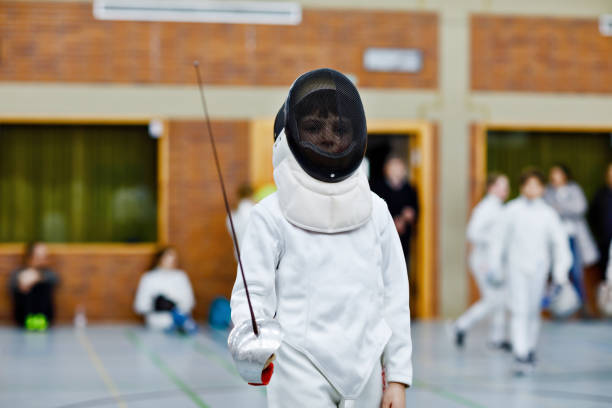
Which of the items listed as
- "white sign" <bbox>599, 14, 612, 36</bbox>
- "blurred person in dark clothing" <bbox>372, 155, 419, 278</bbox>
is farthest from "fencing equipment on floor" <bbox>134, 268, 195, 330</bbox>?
"white sign" <bbox>599, 14, 612, 36</bbox>

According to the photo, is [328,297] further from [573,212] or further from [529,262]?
[573,212]

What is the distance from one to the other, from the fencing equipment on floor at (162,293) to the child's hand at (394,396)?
8792mm

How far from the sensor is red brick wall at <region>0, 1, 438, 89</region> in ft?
40.5

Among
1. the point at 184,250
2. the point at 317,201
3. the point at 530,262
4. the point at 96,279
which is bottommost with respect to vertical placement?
the point at 96,279

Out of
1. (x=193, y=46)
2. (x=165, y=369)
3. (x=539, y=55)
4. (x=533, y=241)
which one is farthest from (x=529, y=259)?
(x=193, y=46)

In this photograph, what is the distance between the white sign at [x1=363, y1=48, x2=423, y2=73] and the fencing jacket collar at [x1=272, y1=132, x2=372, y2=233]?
32.6 ft

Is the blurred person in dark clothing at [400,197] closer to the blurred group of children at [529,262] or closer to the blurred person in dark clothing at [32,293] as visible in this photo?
the blurred group of children at [529,262]

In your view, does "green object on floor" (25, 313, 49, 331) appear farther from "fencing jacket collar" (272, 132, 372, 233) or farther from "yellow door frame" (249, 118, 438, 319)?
"fencing jacket collar" (272, 132, 372, 233)

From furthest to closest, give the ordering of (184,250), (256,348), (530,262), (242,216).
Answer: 1. (184,250)
2. (242,216)
3. (530,262)
4. (256,348)

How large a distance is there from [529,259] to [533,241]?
17cm

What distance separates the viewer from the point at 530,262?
8.16m

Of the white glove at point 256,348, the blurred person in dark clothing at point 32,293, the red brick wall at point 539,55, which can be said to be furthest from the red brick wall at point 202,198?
the white glove at point 256,348

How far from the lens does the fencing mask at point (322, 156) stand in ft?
9.67

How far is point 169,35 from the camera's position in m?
12.5
